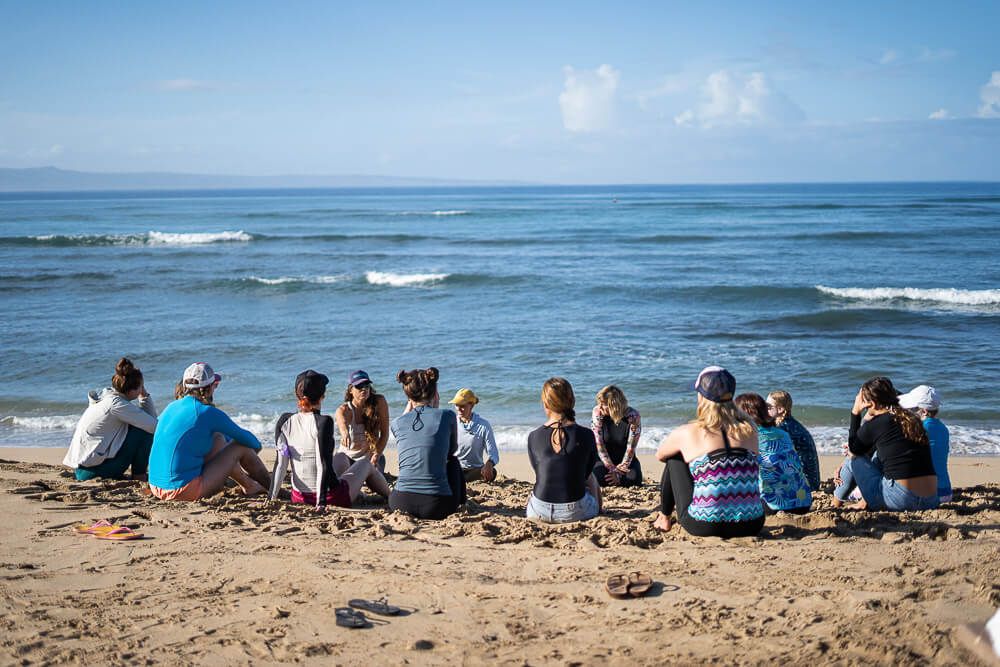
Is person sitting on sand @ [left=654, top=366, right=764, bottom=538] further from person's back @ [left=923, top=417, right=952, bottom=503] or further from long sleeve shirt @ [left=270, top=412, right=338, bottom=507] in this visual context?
long sleeve shirt @ [left=270, top=412, right=338, bottom=507]

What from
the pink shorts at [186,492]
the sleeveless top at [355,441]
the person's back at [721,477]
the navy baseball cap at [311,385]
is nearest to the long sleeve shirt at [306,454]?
the navy baseball cap at [311,385]

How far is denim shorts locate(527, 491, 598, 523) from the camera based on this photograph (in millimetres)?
5707

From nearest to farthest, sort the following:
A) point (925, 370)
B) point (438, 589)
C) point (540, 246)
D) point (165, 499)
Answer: point (438, 589) < point (165, 499) < point (925, 370) < point (540, 246)

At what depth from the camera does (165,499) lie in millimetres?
6230

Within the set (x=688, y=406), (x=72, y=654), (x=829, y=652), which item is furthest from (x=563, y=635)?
(x=688, y=406)

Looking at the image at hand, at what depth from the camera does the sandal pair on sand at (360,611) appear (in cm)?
395

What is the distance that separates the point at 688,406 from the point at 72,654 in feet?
30.8

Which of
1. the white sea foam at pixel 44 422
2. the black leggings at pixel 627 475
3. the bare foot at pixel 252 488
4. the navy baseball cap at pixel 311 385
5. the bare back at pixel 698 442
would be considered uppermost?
the navy baseball cap at pixel 311 385

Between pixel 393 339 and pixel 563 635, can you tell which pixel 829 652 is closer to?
pixel 563 635

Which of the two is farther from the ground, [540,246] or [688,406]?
[540,246]

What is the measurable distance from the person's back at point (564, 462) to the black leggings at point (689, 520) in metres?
0.62

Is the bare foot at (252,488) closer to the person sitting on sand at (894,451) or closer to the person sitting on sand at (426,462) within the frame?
the person sitting on sand at (426,462)

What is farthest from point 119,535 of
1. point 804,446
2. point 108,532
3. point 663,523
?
point 804,446

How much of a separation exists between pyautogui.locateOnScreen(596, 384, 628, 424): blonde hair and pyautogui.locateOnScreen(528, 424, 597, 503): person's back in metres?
1.34
